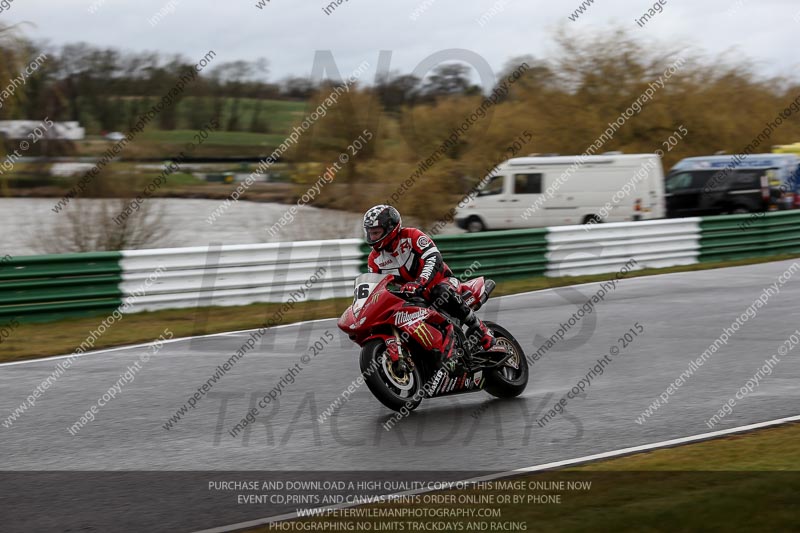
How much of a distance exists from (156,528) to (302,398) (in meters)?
3.70

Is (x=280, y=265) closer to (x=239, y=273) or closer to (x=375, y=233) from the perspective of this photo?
(x=239, y=273)

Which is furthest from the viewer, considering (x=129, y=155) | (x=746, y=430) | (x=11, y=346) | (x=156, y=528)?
(x=129, y=155)

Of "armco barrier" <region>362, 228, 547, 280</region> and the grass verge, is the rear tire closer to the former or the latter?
the grass verge

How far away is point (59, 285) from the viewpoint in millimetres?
14312

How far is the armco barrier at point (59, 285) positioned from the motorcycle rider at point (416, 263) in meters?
7.28

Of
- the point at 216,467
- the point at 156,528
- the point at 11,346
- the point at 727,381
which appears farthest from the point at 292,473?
the point at 11,346

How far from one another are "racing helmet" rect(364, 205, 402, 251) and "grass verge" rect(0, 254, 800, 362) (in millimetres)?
5503

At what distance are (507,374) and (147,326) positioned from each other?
6662mm

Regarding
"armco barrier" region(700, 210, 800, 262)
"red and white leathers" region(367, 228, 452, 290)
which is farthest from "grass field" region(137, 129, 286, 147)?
"red and white leathers" region(367, 228, 452, 290)

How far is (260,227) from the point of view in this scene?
21.1m

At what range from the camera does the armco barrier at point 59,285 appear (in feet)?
45.4

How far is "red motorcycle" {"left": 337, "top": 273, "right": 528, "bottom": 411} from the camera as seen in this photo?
26.4 ft

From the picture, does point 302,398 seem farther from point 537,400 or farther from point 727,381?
point 727,381

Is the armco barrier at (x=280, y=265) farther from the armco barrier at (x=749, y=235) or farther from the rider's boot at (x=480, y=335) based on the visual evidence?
the rider's boot at (x=480, y=335)
